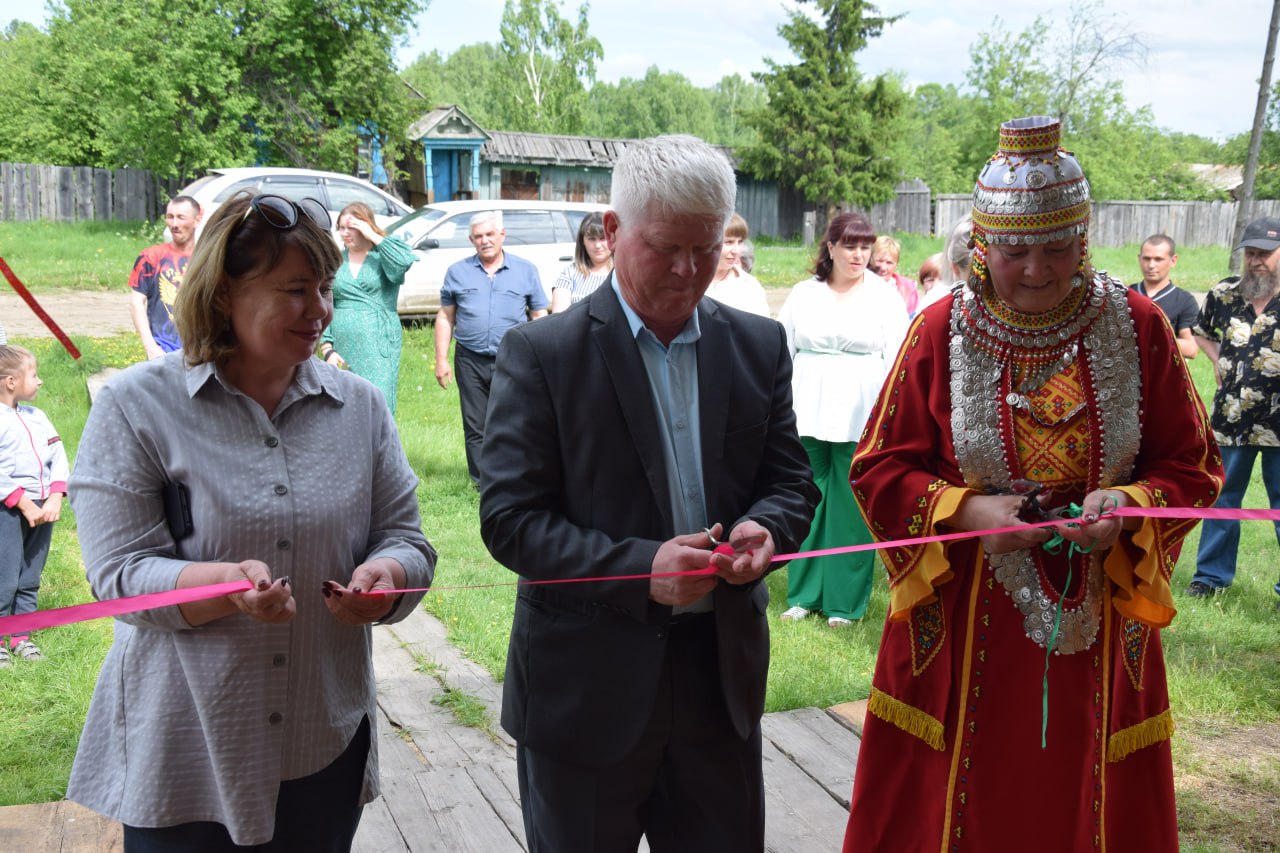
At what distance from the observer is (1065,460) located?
8.31ft

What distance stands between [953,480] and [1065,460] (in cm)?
26

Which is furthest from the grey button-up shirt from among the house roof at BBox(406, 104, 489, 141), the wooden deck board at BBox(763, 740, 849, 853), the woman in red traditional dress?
the house roof at BBox(406, 104, 489, 141)

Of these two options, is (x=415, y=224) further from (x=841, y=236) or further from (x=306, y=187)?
(x=841, y=236)

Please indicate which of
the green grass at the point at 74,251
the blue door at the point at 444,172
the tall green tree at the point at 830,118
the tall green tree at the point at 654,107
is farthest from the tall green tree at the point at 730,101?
the green grass at the point at 74,251

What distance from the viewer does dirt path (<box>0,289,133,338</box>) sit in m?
12.5

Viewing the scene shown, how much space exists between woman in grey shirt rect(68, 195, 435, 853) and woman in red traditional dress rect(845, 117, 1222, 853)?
1339 mm

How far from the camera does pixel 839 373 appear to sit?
5.51 meters

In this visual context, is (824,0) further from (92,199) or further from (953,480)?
(953,480)

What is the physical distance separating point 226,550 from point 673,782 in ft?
3.25

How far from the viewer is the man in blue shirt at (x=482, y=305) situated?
7.29 meters

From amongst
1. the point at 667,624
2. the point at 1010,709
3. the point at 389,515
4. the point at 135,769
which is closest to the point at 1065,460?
the point at 1010,709

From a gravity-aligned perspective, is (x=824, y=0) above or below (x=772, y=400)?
above

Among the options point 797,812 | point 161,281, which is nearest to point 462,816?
point 797,812

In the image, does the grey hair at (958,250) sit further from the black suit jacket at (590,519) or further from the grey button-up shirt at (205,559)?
the grey button-up shirt at (205,559)
